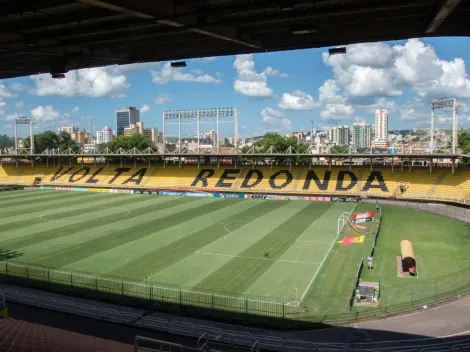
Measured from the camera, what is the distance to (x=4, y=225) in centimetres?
4166

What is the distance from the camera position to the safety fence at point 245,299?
2045 cm

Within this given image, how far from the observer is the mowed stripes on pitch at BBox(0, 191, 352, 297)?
26.6 metres

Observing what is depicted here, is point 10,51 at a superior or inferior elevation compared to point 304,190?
superior

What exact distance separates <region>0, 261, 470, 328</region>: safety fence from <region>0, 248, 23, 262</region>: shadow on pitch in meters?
4.45

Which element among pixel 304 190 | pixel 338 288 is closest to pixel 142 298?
pixel 338 288

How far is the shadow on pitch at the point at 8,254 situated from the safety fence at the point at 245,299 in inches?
175

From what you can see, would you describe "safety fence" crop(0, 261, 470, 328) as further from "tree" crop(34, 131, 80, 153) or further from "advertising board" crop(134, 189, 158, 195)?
"tree" crop(34, 131, 80, 153)

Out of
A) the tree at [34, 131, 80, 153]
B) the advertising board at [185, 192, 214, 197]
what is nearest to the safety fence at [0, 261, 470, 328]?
the advertising board at [185, 192, 214, 197]

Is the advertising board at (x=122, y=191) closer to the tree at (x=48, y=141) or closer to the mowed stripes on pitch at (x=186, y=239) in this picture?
the mowed stripes on pitch at (x=186, y=239)

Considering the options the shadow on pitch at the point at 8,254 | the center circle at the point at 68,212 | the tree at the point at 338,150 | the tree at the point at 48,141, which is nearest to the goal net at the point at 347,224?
the tree at the point at 338,150

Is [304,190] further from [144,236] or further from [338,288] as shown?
[338,288]

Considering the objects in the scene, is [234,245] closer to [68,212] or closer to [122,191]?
[68,212]

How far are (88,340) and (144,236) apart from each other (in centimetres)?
2319

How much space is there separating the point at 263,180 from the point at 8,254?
38791 mm
